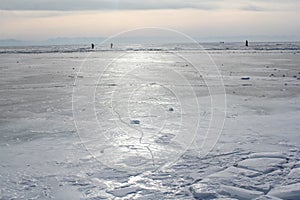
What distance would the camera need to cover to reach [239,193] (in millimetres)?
4941

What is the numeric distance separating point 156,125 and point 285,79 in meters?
10.6

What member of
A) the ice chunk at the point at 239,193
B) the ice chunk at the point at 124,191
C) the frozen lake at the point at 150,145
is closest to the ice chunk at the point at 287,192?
the frozen lake at the point at 150,145

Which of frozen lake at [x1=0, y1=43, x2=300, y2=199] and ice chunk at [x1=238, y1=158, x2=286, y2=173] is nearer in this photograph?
frozen lake at [x1=0, y1=43, x2=300, y2=199]

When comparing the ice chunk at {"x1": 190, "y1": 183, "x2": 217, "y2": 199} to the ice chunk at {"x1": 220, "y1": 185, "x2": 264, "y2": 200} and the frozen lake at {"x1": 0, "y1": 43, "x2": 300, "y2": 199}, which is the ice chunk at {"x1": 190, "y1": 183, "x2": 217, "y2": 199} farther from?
the ice chunk at {"x1": 220, "y1": 185, "x2": 264, "y2": 200}

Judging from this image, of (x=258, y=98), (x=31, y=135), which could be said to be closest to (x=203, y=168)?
(x=31, y=135)

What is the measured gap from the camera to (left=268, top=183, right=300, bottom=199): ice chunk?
15.9 ft

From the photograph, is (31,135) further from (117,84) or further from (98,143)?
(117,84)

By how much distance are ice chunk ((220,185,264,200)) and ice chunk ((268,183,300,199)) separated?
185 mm

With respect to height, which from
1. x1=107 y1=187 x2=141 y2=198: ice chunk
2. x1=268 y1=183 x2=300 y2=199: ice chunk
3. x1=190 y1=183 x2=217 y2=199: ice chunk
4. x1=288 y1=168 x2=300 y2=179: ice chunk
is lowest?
x1=107 y1=187 x2=141 y2=198: ice chunk

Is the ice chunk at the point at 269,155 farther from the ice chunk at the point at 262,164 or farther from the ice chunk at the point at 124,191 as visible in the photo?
the ice chunk at the point at 124,191

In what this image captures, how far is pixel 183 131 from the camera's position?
8047 mm

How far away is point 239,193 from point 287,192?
0.61 m

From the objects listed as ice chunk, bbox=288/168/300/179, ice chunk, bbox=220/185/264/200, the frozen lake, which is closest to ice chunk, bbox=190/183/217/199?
the frozen lake

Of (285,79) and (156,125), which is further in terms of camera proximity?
(285,79)
